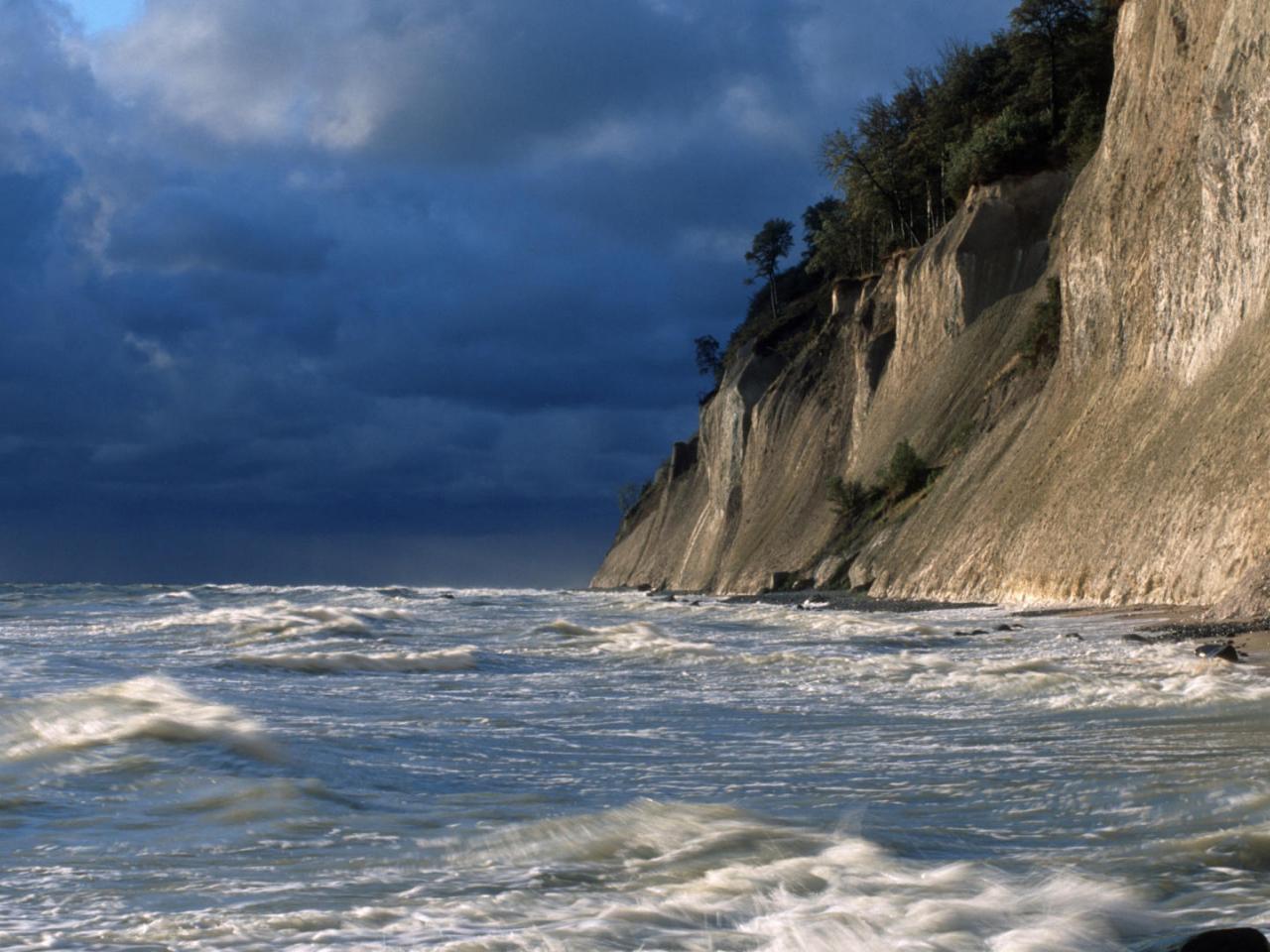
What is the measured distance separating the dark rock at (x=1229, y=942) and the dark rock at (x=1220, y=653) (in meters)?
9.67

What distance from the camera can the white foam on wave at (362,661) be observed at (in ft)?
56.1

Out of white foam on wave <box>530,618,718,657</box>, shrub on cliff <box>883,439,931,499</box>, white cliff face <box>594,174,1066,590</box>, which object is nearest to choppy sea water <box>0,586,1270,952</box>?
white foam on wave <box>530,618,718,657</box>

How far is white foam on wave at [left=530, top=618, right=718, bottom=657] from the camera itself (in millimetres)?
19703

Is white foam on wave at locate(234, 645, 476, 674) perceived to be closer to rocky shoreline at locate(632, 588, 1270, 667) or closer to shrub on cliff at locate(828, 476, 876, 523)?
rocky shoreline at locate(632, 588, 1270, 667)

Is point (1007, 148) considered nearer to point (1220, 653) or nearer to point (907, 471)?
point (907, 471)

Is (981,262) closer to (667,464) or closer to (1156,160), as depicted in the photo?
(1156,160)

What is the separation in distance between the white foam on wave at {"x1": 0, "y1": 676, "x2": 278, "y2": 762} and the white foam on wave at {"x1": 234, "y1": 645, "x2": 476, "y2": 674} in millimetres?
5053

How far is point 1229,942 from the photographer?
353 cm

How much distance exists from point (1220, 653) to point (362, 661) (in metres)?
10.7

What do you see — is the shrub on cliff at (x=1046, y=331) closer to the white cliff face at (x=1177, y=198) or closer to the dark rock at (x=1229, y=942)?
the white cliff face at (x=1177, y=198)

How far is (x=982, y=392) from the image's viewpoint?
41438 mm

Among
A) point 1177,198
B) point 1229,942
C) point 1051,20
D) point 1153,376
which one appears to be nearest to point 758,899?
point 1229,942

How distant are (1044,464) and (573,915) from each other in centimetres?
2805

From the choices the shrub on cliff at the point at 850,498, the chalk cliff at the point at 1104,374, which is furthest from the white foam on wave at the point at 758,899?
the shrub on cliff at the point at 850,498
